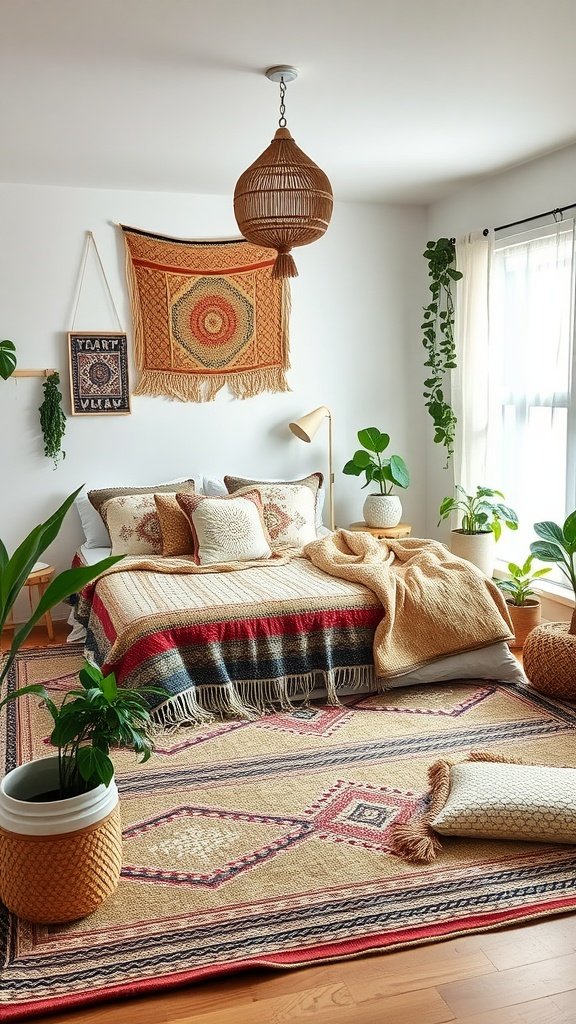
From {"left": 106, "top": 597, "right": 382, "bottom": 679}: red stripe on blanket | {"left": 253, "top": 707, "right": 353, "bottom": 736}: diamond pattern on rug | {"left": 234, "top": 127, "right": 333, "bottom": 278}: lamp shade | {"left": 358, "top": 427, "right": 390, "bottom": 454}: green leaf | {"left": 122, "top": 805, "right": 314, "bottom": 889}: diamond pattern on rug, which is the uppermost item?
{"left": 234, "top": 127, "right": 333, "bottom": 278}: lamp shade

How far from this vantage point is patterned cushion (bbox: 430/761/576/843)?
2.48 meters

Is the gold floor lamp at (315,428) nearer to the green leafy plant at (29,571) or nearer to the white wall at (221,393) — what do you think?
the white wall at (221,393)

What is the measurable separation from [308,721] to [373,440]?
92.3 inches

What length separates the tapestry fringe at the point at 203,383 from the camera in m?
5.24

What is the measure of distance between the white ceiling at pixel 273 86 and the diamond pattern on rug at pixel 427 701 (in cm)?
248

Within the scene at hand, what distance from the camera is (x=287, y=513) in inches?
192

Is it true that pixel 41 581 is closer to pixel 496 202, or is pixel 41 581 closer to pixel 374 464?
pixel 374 464

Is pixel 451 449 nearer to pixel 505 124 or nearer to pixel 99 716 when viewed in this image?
pixel 505 124

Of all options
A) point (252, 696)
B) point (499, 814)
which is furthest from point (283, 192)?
point (499, 814)

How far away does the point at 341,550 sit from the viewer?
450 cm

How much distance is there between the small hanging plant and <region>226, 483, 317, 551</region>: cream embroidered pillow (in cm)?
107


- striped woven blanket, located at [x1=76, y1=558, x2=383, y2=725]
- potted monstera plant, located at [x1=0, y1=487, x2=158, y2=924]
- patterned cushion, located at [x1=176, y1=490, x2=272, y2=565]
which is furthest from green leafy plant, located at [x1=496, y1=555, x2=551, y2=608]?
potted monstera plant, located at [x1=0, y1=487, x2=158, y2=924]

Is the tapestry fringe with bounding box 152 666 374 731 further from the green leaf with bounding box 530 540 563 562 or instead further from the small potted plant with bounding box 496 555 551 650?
the small potted plant with bounding box 496 555 551 650

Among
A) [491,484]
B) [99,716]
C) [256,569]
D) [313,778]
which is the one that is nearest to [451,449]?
[491,484]
